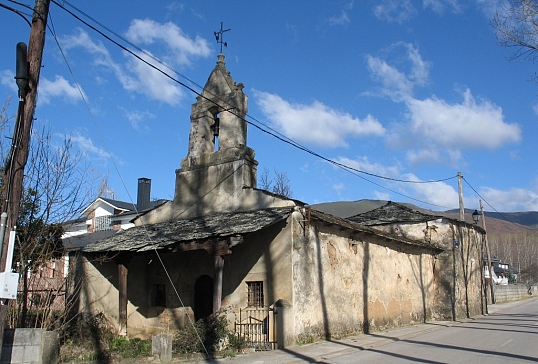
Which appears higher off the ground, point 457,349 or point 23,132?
point 23,132

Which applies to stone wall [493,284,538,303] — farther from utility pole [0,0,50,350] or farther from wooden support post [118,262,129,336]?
utility pole [0,0,50,350]

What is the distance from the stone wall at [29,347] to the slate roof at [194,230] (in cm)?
468

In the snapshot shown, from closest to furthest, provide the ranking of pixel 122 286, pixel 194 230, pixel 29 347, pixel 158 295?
pixel 29 347
pixel 194 230
pixel 122 286
pixel 158 295

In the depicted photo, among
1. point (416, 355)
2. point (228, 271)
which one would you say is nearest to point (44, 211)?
point (228, 271)

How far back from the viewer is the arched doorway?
55.0 ft

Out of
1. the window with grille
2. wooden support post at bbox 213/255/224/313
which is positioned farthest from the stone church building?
the window with grille

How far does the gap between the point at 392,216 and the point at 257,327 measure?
15.4 m

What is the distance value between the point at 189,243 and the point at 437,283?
16318 mm

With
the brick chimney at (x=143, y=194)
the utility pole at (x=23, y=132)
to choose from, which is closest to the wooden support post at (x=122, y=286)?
the utility pole at (x=23, y=132)

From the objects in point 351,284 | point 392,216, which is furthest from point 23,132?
point 392,216

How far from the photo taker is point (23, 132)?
774 centimetres

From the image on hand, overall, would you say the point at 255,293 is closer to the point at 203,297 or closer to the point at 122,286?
the point at 203,297

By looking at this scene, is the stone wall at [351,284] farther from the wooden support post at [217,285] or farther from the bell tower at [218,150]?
the bell tower at [218,150]

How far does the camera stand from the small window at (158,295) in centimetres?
1744
